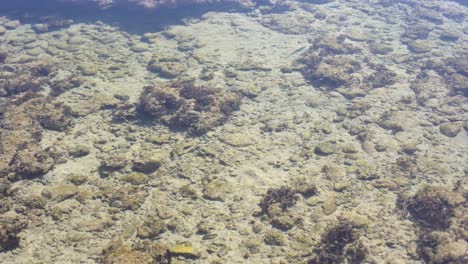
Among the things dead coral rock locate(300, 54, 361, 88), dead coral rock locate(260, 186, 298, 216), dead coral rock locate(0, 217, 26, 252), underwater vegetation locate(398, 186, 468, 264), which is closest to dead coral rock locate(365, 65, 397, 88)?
dead coral rock locate(300, 54, 361, 88)

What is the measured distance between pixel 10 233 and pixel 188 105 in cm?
641

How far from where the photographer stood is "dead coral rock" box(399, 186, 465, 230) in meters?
8.15

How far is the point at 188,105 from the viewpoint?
12.0 m

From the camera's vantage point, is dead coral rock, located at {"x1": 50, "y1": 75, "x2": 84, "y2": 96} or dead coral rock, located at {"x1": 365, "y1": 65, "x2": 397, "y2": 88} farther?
dead coral rock, located at {"x1": 365, "y1": 65, "x2": 397, "y2": 88}

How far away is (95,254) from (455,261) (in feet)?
23.0

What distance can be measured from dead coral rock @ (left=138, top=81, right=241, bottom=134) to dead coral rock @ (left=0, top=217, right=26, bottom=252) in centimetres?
511

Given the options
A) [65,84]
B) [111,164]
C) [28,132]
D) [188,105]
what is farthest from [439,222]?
[65,84]

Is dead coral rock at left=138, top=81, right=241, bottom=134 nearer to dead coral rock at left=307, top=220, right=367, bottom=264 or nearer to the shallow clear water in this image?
the shallow clear water

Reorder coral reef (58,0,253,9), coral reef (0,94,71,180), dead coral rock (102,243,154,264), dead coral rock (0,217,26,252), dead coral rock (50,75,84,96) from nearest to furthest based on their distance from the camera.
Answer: dead coral rock (102,243,154,264), dead coral rock (0,217,26,252), coral reef (0,94,71,180), dead coral rock (50,75,84,96), coral reef (58,0,253,9)

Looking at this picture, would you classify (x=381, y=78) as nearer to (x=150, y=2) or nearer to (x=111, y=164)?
(x=111, y=164)

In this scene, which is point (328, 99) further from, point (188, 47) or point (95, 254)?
point (95, 254)

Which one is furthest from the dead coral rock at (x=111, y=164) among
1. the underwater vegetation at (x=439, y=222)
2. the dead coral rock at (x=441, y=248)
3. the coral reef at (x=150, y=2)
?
the coral reef at (x=150, y=2)

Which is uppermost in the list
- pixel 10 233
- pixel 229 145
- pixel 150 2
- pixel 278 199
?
A: pixel 150 2

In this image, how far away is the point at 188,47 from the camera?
17281mm
